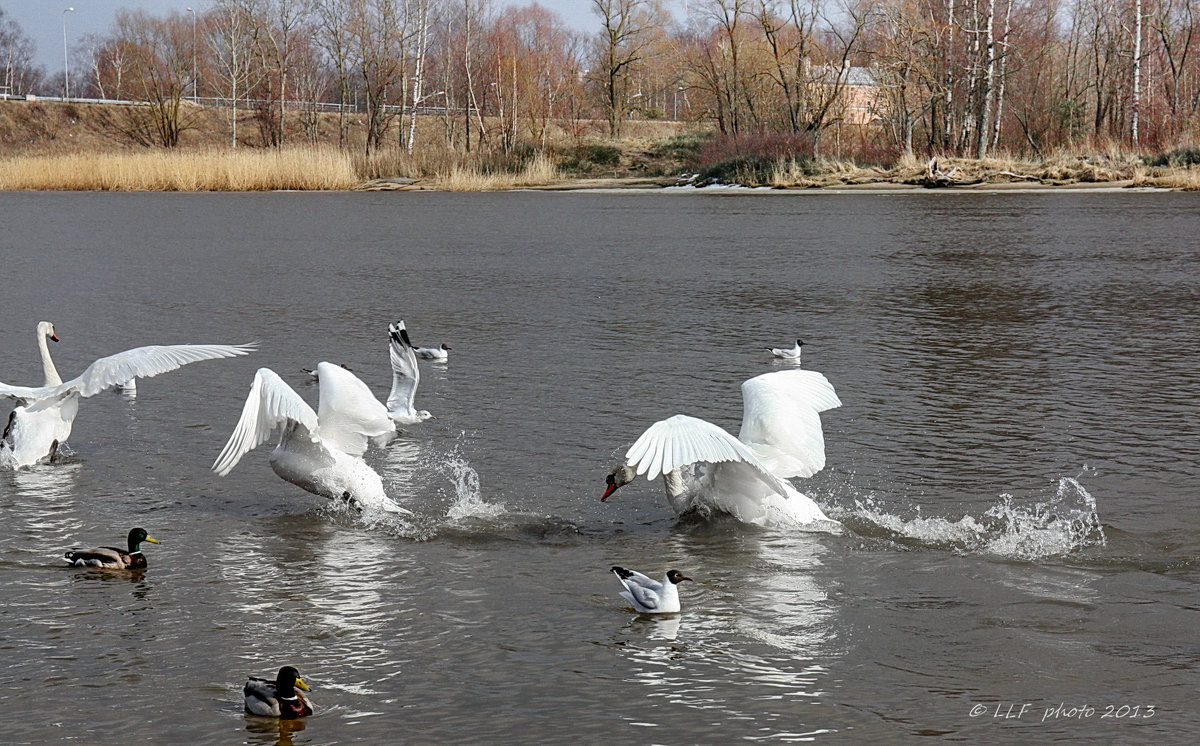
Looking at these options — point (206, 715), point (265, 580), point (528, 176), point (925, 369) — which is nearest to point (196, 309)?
point (925, 369)

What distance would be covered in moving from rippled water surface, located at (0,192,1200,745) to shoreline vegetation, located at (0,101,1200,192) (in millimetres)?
25312

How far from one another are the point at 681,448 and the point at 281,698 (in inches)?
94.3

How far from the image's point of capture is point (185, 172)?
4328 centimetres

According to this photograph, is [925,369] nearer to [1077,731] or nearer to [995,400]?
[995,400]

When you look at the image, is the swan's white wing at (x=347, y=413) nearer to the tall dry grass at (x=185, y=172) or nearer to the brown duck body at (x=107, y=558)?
the brown duck body at (x=107, y=558)

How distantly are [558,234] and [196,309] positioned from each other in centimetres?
1217

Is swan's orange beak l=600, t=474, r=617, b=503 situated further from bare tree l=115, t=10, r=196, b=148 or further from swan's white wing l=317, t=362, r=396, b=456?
bare tree l=115, t=10, r=196, b=148

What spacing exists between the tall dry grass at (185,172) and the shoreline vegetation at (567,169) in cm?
3

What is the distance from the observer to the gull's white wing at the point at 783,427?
23.9 feet

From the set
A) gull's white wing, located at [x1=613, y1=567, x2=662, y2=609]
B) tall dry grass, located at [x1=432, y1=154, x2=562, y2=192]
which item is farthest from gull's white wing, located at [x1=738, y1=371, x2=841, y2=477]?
tall dry grass, located at [x1=432, y1=154, x2=562, y2=192]

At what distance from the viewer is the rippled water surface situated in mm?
4938

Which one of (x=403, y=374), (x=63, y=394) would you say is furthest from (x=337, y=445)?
(x=63, y=394)

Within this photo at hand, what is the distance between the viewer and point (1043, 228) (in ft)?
85.8

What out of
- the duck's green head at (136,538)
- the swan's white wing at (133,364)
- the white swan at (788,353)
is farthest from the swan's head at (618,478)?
the white swan at (788,353)
